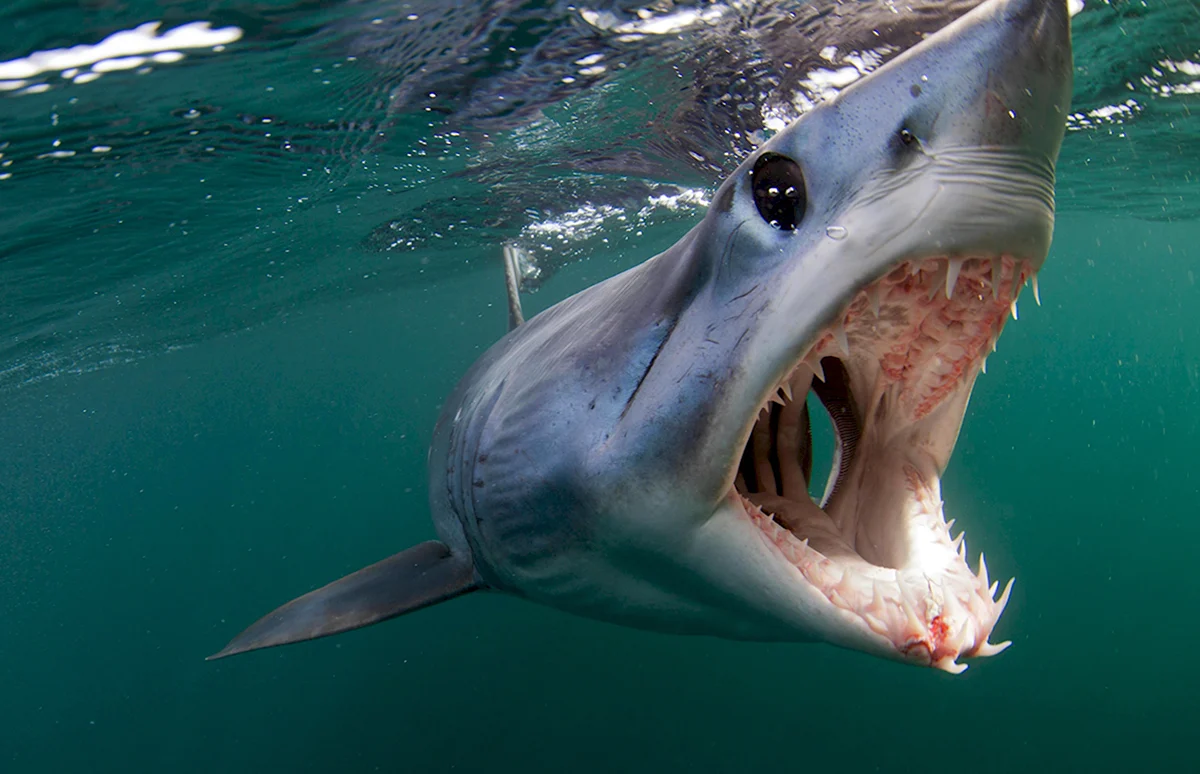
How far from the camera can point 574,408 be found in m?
2.14

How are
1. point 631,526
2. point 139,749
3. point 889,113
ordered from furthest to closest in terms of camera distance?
Answer: point 139,749 → point 631,526 → point 889,113

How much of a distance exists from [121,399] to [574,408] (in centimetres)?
4833

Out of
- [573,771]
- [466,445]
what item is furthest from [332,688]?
[466,445]

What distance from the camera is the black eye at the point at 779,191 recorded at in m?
1.55

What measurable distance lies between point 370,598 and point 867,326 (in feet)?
8.96

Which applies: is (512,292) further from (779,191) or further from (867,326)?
(779,191)

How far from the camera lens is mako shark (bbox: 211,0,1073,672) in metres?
1.37

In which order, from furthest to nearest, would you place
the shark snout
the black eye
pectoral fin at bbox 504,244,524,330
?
pectoral fin at bbox 504,244,524,330
the black eye
the shark snout

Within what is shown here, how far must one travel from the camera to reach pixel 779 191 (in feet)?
5.22

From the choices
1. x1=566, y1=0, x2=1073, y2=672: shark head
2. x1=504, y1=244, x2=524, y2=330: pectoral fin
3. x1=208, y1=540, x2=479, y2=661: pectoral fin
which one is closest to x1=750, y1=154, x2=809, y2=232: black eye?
x1=566, y1=0, x2=1073, y2=672: shark head

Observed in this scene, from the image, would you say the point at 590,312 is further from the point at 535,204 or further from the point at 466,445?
the point at 535,204

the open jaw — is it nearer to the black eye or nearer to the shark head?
the shark head

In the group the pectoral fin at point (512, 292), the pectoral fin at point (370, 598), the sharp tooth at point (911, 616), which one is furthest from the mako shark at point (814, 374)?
the pectoral fin at point (512, 292)

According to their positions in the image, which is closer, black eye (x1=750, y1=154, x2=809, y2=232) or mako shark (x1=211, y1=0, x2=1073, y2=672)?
mako shark (x1=211, y1=0, x2=1073, y2=672)
